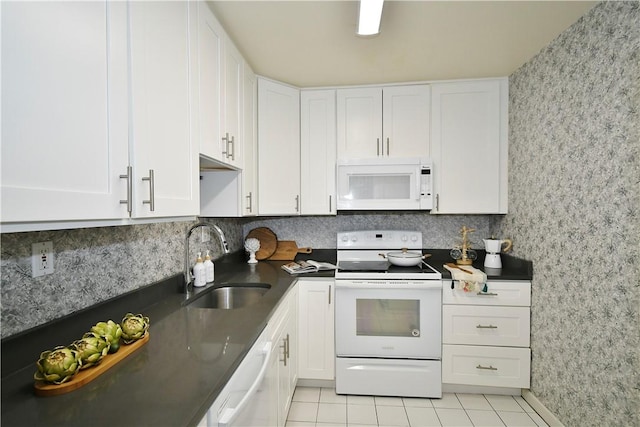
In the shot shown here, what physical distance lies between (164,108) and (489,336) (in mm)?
2296

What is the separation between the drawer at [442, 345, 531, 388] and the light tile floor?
119mm

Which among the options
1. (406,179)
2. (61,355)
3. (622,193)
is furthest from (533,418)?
(61,355)

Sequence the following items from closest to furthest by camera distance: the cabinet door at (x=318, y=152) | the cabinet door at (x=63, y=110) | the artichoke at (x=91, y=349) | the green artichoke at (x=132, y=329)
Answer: the cabinet door at (x=63, y=110) → the artichoke at (x=91, y=349) → the green artichoke at (x=132, y=329) → the cabinet door at (x=318, y=152)

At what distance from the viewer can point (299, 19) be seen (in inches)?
58.2

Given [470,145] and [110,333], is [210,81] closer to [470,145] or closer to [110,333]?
[110,333]

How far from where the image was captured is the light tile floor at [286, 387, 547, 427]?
178cm

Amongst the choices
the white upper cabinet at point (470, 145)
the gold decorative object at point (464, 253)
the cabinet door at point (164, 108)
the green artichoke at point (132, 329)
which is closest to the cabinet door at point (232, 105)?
the cabinet door at point (164, 108)

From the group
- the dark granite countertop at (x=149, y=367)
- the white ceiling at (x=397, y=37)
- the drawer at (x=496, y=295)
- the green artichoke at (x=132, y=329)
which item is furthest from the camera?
the drawer at (x=496, y=295)

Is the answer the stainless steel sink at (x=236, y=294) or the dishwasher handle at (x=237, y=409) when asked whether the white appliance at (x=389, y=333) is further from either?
the dishwasher handle at (x=237, y=409)

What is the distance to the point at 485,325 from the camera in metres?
1.98

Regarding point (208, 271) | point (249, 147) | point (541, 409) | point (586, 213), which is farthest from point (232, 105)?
point (541, 409)

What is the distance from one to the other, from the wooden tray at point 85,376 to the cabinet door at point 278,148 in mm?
1339

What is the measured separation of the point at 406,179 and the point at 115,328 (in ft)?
6.41

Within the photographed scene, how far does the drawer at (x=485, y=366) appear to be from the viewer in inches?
77.4
